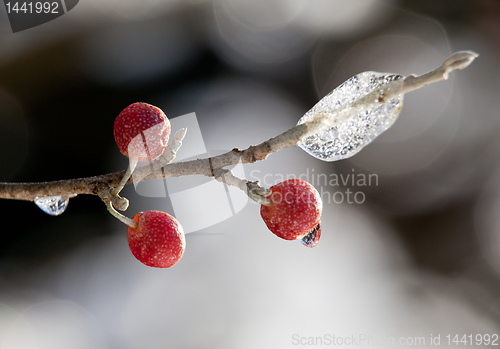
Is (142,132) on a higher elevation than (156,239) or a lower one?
higher

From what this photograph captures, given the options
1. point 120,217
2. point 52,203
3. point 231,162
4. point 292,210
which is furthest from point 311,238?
point 52,203

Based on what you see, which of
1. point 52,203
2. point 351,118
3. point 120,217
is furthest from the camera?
point 52,203

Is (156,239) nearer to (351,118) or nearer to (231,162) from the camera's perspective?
(231,162)

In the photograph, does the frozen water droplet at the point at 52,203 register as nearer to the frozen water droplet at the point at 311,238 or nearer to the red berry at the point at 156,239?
the red berry at the point at 156,239

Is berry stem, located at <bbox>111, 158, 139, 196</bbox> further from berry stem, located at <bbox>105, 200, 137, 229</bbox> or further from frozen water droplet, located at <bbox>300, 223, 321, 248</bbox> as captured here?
frozen water droplet, located at <bbox>300, 223, 321, 248</bbox>

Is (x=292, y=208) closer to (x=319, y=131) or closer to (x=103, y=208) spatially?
(x=319, y=131)

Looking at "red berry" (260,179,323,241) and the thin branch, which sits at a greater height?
the thin branch

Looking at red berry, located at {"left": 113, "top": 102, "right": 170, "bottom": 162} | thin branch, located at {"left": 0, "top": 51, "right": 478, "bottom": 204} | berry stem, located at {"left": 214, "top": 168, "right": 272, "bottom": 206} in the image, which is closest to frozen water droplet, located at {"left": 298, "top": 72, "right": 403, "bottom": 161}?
thin branch, located at {"left": 0, "top": 51, "right": 478, "bottom": 204}
